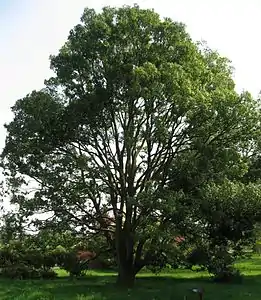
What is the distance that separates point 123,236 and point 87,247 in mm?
4811

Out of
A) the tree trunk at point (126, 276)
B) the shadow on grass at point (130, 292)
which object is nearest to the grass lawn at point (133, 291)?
the shadow on grass at point (130, 292)

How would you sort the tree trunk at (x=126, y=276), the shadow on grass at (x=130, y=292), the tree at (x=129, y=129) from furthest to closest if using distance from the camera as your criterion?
the tree trunk at (x=126, y=276), the tree at (x=129, y=129), the shadow on grass at (x=130, y=292)

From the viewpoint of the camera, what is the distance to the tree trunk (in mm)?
21969

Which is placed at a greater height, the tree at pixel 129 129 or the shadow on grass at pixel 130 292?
the tree at pixel 129 129

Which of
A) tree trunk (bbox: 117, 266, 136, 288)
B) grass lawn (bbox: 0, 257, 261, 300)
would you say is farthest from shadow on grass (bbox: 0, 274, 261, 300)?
tree trunk (bbox: 117, 266, 136, 288)

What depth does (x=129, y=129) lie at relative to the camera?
68.1 feet

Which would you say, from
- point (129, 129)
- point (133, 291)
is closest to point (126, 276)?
point (133, 291)

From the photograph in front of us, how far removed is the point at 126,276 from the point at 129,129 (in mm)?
6826

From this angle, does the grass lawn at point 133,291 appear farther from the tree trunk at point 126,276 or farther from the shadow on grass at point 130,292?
the tree trunk at point 126,276

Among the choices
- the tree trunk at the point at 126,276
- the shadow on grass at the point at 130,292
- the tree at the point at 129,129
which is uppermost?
the tree at the point at 129,129

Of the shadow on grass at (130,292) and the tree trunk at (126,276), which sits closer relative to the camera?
the shadow on grass at (130,292)

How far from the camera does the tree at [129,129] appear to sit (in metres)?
19.6

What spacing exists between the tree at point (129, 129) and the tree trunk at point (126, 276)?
0.05 meters

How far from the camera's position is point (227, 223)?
65.0ft
